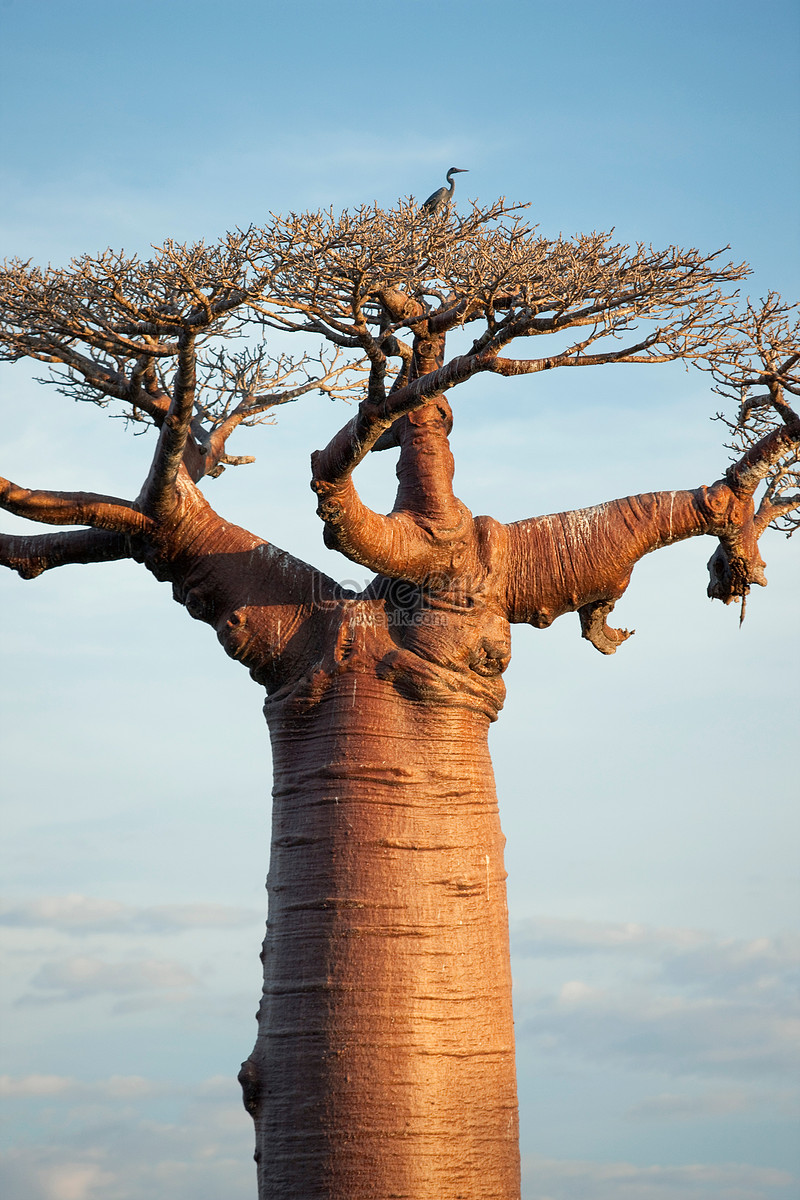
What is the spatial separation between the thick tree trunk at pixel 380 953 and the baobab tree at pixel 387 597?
1cm

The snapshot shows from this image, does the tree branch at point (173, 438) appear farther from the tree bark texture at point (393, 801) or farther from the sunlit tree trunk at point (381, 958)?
the sunlit tree trunk at point (381, 958)

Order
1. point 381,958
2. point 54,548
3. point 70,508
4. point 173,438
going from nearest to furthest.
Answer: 1. point 381,958
2. point 173,438
3. point 70,508
4. point 54,548

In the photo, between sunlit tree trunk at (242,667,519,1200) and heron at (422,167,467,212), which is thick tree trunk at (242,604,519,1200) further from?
heron at (422,167,467,212)

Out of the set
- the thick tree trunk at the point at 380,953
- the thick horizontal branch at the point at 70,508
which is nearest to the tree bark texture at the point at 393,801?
the thick tree trunk at the point at 380,953

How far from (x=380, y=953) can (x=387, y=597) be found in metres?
1.46

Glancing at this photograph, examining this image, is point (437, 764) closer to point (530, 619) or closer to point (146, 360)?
point (530, 619)

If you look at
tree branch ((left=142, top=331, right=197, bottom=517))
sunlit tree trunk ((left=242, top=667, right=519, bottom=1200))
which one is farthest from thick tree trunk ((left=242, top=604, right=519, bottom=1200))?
tree branch ((left=142, top=331, right=197, bottom=517))

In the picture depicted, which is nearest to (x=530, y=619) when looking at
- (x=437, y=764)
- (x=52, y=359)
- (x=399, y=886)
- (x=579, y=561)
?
(x=579, y=561)

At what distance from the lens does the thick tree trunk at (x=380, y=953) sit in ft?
15.5

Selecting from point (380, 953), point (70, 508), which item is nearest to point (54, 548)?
point (70, 508)

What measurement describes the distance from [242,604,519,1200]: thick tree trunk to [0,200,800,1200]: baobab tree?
0.4 inches

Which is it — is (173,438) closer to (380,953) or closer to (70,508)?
(70,508)

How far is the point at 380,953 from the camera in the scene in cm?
485

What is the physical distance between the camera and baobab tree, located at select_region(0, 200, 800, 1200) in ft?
15.6
